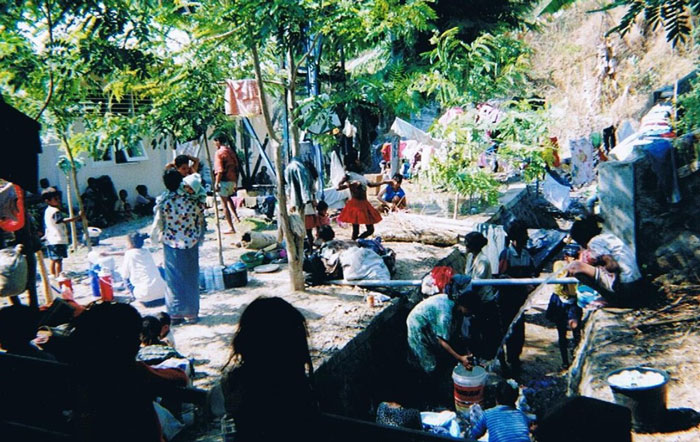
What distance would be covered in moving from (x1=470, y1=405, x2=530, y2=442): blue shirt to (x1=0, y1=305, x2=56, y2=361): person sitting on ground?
317 cm

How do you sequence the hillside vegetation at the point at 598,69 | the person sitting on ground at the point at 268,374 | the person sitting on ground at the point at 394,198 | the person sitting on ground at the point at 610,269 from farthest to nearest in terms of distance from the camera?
the hillside vegetation at the point at 598,69, the person sitting on ground at the point at 394,198, the person sitting on ground at the point at 610,269, the person sitting on ground at the point at 268,374

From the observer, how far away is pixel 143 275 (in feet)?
21.4

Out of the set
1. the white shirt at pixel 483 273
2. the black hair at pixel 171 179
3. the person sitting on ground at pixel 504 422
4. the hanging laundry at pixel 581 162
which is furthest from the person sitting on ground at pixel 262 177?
the person sitting on ground at pixel 504 422

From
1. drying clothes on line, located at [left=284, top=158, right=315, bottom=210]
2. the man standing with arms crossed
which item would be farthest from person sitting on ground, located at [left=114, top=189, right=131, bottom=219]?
drying clothes on line, located at [left=284, top=158, right=315, bottom=210]

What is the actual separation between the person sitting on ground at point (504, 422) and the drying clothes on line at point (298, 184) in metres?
3.48

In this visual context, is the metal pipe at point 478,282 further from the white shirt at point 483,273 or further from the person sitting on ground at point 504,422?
the person sitting on ground at point 504,422

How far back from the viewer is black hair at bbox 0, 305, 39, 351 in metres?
3.27

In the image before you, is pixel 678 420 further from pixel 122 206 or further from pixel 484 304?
pixel 122 206

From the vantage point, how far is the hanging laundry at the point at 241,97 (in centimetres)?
775

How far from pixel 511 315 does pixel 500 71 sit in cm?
580

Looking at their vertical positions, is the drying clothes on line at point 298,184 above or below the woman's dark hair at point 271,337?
above

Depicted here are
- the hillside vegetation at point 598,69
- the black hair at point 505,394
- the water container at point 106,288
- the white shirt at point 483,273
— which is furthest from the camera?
the hillside vegetation at point 598,69

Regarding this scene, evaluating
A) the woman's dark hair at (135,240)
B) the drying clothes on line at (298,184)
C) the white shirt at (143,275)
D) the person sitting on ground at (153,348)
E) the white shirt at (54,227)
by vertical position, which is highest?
the drying clothes on line at (298,184)

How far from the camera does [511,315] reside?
6473 mm
